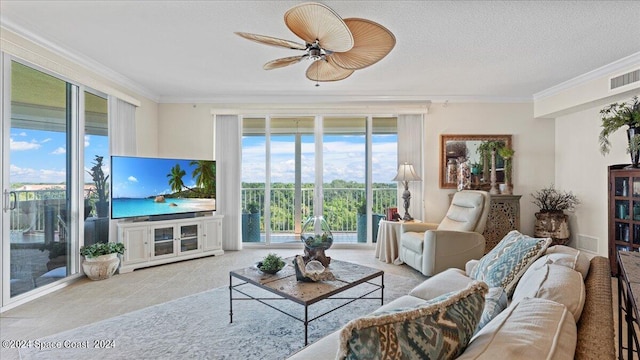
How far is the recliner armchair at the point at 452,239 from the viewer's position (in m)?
3.30

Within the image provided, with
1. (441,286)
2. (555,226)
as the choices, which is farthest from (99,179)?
(555,226)

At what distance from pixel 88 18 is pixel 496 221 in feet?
16.9

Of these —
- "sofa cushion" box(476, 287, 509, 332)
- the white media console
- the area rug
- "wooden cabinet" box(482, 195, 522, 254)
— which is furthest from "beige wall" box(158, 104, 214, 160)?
"sofa cushion" box(476, 287, 509, 332)

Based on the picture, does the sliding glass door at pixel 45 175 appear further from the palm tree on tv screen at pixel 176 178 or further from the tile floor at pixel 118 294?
the palm tree on tv screen at pixel 176 178

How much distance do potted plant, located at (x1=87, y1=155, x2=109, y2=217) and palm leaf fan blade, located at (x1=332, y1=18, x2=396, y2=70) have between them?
125 inches

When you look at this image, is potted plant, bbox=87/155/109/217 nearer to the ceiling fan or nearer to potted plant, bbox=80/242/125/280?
potted plant, bbox=80/242/125/280

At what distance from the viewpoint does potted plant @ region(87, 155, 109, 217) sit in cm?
367

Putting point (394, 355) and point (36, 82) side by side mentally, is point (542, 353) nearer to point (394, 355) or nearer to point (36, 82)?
point (394, 355)

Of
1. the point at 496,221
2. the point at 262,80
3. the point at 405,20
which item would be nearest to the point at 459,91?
the point at 496,221

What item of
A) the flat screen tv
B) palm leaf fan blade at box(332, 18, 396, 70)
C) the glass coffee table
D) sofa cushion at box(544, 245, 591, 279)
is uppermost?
palm leaf fan blade at box(332, 18, 396, 70)

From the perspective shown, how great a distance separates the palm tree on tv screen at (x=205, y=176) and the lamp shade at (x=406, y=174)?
270 cm

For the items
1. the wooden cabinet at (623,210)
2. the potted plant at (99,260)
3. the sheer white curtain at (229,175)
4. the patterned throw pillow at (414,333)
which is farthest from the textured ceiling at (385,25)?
the patterned throw pillow at (414,333)

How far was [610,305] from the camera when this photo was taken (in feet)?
3.25

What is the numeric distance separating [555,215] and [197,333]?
4706 mm
